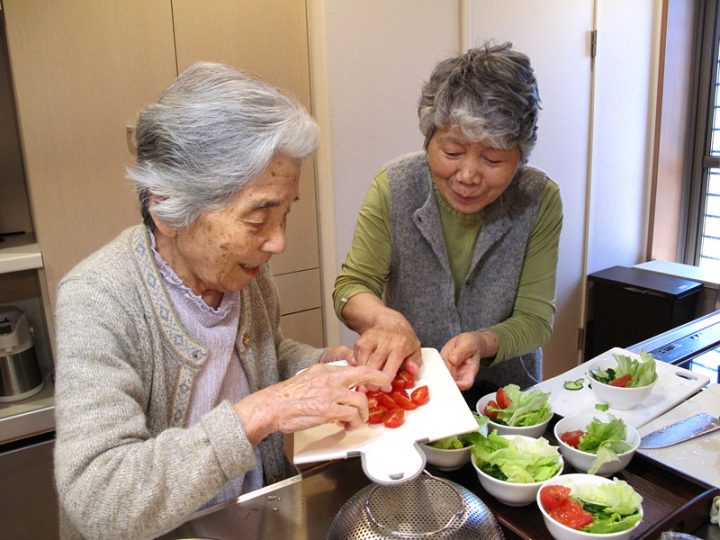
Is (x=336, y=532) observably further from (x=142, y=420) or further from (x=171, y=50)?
(x=171, y=50)

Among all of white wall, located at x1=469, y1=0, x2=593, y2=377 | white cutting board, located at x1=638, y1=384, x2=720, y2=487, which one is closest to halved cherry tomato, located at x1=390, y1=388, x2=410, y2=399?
white cutting board, located at x1=638, y1=384, x2=720, y2=487

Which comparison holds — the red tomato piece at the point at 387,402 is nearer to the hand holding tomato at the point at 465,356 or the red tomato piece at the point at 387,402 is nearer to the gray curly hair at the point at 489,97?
the hand holding tomato at the point at 465,356

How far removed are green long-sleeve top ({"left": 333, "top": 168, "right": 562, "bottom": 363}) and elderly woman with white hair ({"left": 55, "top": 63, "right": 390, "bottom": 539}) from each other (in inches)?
20.8

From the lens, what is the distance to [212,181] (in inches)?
37.5

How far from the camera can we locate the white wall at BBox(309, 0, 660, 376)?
7.90 ft

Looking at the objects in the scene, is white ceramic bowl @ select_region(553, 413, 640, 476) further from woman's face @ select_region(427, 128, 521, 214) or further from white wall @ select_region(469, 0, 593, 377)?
white wall @ select_region(469, 0, 593, 377)

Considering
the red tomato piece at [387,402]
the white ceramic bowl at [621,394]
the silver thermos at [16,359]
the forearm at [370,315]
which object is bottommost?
the silver thermos at [16,359]

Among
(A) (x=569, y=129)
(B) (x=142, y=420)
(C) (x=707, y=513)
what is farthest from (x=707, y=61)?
(B) (x=142, y=420)

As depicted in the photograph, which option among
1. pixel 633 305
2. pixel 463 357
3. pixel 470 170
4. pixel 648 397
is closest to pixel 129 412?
pixel 463 357

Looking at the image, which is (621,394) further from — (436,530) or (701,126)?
(701,126)

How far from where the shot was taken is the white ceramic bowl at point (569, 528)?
34.1 inches

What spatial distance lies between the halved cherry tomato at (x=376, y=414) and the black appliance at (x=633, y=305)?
246cm

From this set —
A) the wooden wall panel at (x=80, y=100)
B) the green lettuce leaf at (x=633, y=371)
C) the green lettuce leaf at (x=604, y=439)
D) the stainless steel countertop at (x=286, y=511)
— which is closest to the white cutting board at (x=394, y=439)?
the stainless steel countertop at (x=286, y=511)

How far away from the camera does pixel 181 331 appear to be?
1.06 meters
